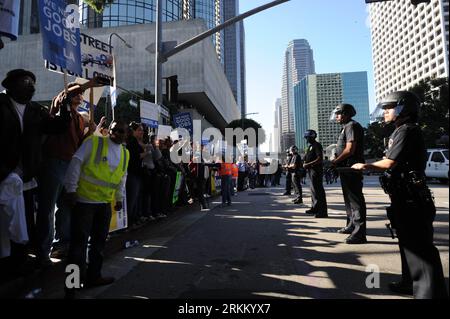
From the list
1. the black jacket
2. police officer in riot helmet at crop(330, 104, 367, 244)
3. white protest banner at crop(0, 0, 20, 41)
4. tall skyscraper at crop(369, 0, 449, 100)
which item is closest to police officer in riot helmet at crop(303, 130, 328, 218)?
police officer in riot helmet at crop(330, 104, 367, 244)

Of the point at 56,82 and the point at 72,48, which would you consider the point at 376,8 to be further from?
the point at 72,48

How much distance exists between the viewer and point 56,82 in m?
50.9

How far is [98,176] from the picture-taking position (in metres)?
3.62

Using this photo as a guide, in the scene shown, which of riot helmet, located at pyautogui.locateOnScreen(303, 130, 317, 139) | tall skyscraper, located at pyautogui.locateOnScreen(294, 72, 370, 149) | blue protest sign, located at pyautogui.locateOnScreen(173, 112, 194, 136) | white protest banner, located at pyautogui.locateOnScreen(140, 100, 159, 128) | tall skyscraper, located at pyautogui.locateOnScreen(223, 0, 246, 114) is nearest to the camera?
riot helmet, located at pyautogui.locateOnScreen(303, 130, 317, 139)

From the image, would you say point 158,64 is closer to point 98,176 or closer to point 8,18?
point 8,18

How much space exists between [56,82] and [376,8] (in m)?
163

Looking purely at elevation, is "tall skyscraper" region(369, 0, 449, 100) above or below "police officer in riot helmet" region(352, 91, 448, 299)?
above

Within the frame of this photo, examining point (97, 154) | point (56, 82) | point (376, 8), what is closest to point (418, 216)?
point (97, 154)

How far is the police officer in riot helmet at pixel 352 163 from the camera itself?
5391 millimetres

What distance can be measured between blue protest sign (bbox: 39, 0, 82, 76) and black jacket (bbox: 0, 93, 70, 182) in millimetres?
2043

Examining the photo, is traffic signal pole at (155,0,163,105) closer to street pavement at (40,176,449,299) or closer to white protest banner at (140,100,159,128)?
white protest banner at (140,100,159,128)

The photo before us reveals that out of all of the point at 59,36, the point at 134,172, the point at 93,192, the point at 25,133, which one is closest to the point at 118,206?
the point at 93,192

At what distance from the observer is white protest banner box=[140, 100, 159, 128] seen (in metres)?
9.98

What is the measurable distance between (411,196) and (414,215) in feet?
0.51
